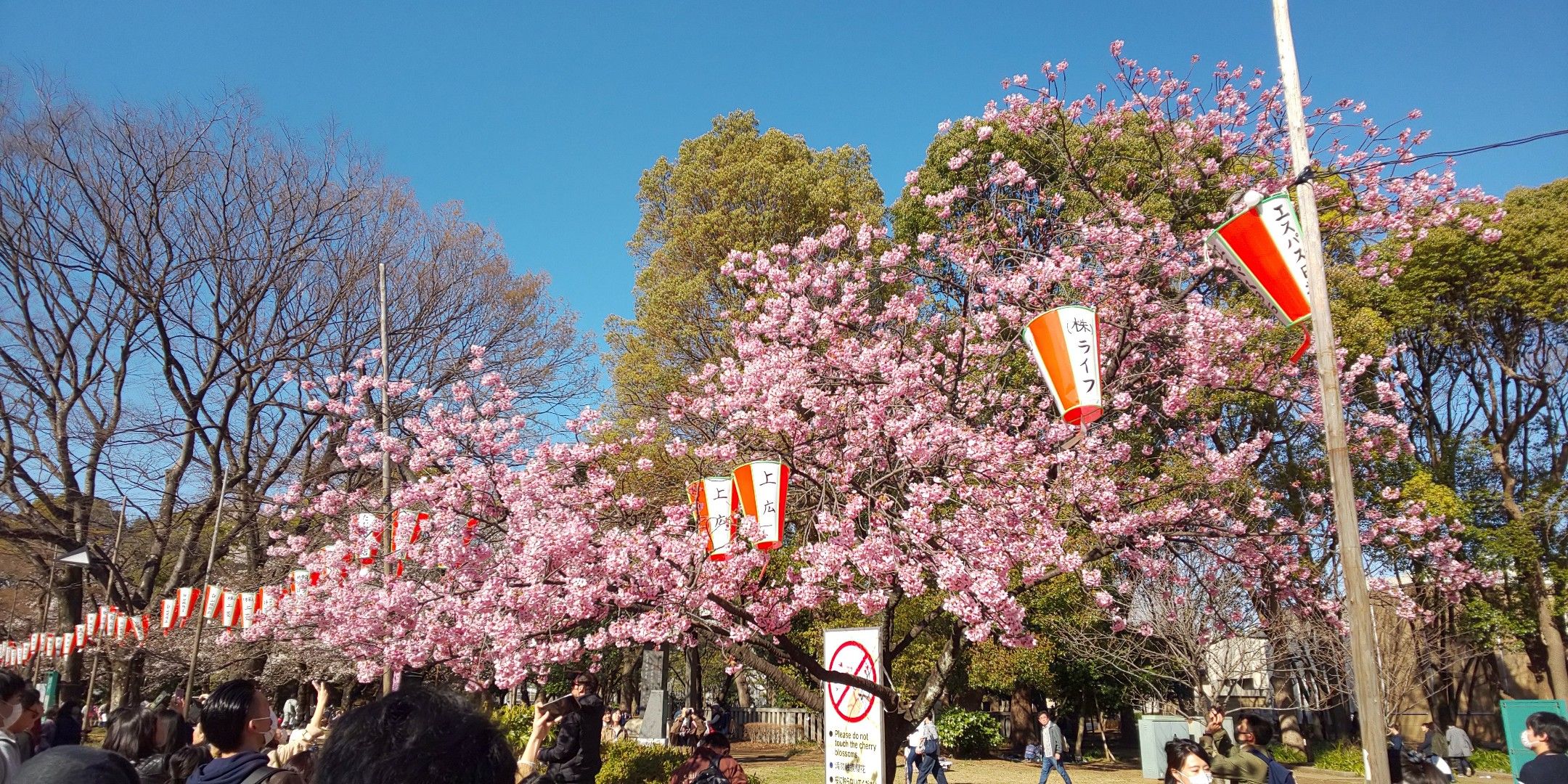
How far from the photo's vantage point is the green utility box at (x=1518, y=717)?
11.5 meters

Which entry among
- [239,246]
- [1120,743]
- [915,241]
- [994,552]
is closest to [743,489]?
[994,552]

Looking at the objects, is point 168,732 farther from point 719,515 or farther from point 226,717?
point 719,515

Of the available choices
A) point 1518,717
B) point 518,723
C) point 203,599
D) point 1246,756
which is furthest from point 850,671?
point 203,599

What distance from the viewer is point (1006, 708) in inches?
1240

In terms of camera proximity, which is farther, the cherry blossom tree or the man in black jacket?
the cherry blossom tree

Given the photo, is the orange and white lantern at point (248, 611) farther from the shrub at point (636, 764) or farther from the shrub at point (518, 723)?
the shrub at point (636, 764)

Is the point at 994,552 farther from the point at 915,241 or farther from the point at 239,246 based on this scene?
the point at 239,246

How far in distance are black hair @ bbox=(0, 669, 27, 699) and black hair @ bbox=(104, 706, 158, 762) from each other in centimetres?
45

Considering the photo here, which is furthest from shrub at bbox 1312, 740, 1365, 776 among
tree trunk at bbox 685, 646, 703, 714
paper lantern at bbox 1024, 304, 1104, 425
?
paper lantern at bbox 1024, 304, 1104, 425

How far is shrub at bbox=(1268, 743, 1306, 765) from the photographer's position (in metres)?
19.1

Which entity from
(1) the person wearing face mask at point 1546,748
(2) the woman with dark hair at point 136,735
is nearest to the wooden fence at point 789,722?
(1) the person wearing face mask at point 1546,748

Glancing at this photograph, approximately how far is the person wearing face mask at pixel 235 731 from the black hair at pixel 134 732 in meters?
1.81

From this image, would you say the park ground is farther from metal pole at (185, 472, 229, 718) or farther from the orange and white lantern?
metal pole at (185, 472, 229, 718)

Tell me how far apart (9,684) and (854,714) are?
485cm
